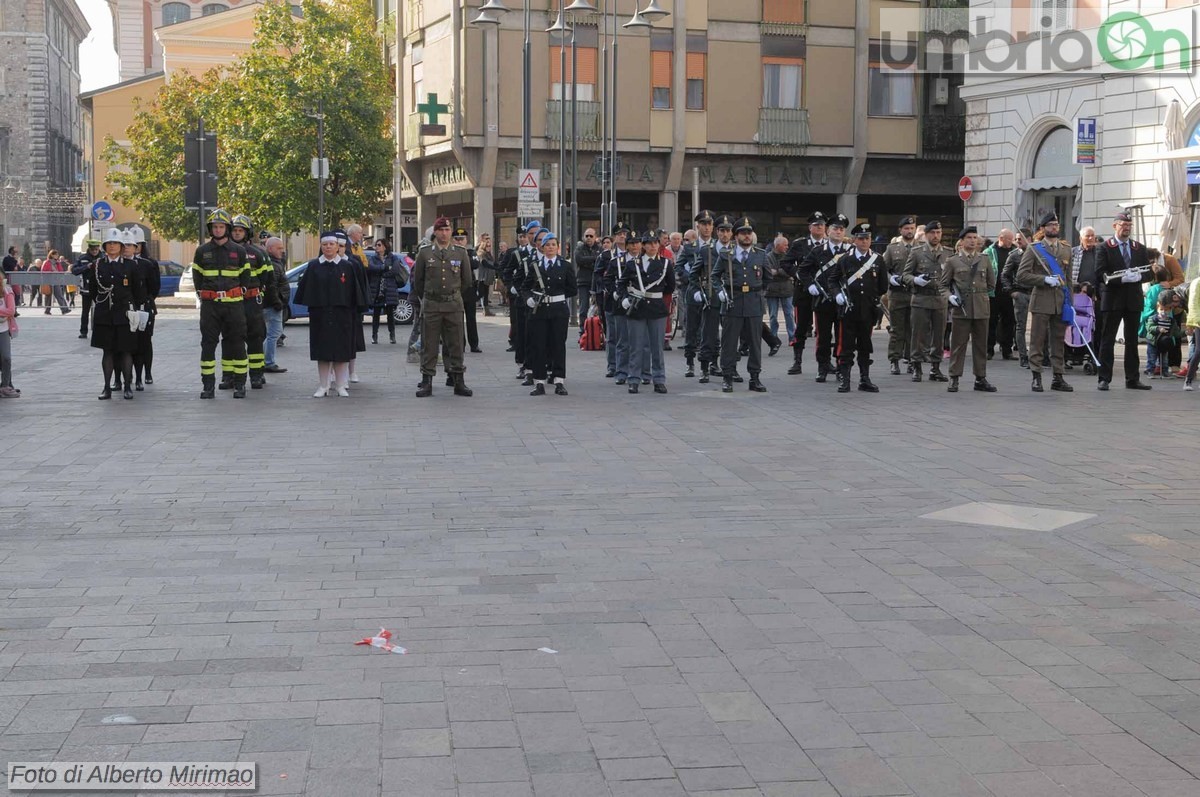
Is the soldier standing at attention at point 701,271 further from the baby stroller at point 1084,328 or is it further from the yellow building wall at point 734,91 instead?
the yellow building wall at point 734,91

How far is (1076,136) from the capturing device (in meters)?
26.5

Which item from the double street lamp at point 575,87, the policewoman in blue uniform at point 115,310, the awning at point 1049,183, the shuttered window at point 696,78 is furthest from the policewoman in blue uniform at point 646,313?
the shuttered window at point 696,78

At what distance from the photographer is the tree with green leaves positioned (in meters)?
43.7

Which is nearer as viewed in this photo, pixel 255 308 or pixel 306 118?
pixel 255 308

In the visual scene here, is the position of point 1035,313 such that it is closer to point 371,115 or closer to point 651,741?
point 651,741

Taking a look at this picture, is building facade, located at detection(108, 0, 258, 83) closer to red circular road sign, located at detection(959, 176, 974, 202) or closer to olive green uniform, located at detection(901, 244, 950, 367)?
red circular road sign, located at detection(959, 176, 974, 202)

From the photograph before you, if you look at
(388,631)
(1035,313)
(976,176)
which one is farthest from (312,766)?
(976,176)

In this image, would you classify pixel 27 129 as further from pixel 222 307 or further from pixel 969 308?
pixel 969 308

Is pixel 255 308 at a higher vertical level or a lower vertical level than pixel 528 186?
lower

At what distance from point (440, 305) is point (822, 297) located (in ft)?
14.7

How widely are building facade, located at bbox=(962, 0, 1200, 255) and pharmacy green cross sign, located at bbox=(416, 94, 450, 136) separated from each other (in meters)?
15.1

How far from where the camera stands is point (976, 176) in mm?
31406

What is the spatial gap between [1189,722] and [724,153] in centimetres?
3907

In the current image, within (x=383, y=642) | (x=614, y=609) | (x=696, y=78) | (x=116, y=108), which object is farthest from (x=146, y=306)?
(x=116, y=108)
